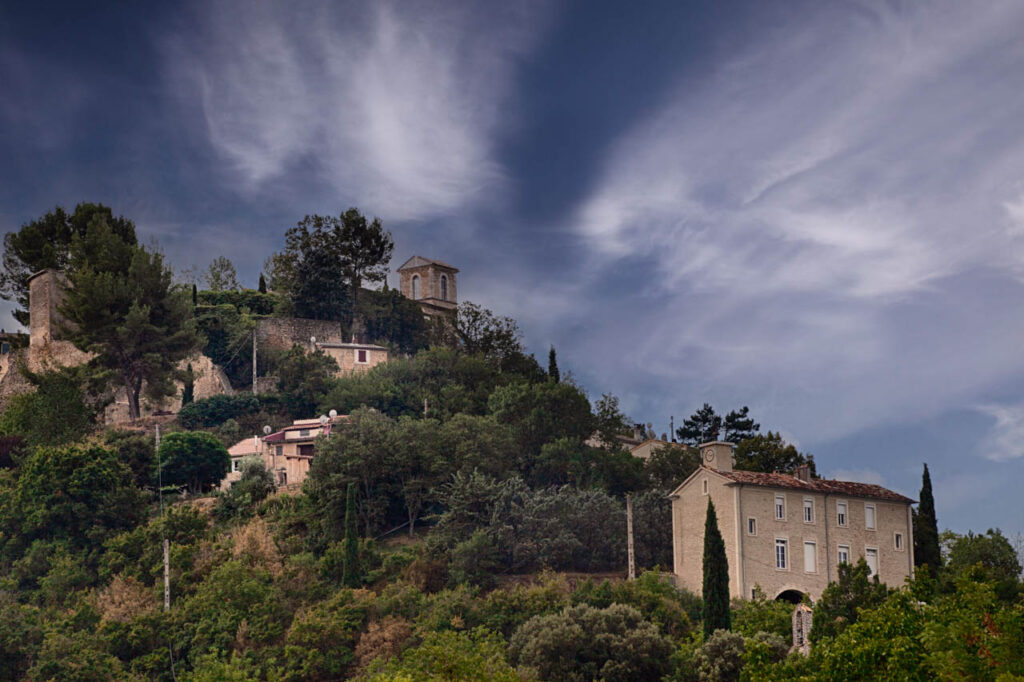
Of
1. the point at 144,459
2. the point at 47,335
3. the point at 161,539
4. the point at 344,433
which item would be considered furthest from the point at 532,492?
the point at 47,335

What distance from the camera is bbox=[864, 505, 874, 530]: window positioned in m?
41.7

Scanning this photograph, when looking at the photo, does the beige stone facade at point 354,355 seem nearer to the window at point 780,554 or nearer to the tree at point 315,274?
the tree at point 315,274

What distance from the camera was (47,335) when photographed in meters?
56.4

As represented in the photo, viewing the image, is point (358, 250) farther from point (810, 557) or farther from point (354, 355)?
point (810, 557)

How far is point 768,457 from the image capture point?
172ft

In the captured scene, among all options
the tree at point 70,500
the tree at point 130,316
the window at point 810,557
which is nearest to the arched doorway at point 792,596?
the window at point 810,557

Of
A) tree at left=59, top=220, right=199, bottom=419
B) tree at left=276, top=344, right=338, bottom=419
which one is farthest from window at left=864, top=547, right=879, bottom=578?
tree at left=59, top=220, right=199, bottom=419

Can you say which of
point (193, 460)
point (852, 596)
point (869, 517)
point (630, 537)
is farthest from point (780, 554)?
point (193, 460)

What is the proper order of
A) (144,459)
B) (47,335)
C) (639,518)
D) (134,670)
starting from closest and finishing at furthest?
(134,670), (639,518), (144,459), (47,335)

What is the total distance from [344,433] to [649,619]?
15.7 m

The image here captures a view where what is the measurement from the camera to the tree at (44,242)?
59.1 meters

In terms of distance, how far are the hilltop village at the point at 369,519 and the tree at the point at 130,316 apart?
144 millimetres

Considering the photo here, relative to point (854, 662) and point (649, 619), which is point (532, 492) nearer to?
point (649, 619)

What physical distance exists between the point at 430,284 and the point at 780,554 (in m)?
34.4
